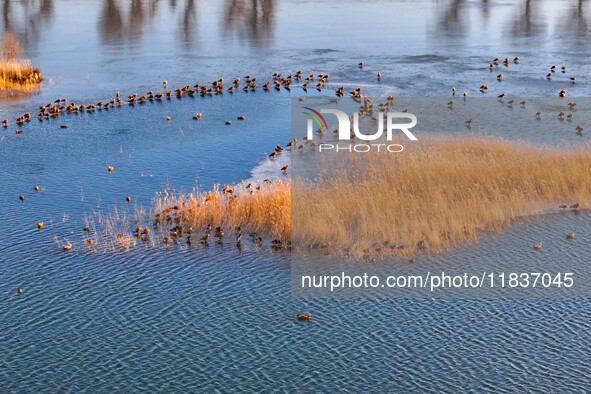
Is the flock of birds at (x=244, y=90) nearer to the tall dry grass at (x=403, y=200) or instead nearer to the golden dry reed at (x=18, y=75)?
the tall dry grass at (x=403, y=200)

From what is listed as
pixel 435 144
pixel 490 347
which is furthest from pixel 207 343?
pixel 435 144

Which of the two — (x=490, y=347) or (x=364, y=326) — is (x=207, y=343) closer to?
(x=364, y=326)

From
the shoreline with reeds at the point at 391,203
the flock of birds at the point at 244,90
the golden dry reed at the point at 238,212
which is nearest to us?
the shoreline with reeds at the point at 391,203

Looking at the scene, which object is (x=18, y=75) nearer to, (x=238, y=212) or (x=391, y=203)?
(x=238, y=212)

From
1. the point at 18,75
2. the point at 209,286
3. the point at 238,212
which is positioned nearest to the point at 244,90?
the point at 18,75

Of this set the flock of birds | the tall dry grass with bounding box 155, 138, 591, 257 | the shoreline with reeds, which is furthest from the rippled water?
the tall dry grass with bounding box 155, 138, 591, 257

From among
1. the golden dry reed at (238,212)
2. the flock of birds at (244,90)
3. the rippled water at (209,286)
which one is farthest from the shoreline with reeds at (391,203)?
the rippled water at (209,286)
